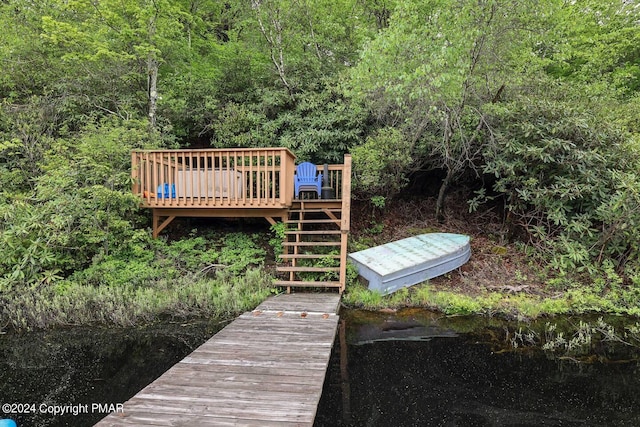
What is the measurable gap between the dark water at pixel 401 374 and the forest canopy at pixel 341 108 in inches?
72.4

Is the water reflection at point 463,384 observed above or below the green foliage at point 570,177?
below

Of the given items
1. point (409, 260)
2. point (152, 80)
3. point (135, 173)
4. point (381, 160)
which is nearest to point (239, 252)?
point (135, 173)

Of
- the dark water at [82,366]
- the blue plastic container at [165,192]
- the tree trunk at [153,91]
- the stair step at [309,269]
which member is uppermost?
the tree trunk at [153,91]

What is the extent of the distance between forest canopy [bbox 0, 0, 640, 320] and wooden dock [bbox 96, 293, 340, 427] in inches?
129

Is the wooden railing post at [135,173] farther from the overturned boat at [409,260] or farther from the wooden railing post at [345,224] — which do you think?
the overturned boat at [409,260]

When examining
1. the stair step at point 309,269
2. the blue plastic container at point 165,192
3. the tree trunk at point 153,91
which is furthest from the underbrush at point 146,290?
the tree trunk at point 153,91

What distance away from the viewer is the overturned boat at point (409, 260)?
18.2 feet

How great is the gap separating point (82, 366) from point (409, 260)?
462 cm

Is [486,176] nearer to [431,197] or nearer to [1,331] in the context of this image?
[431,197]

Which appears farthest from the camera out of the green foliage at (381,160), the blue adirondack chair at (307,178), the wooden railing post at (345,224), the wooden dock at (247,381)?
the blue adirondack chair at (307,178)

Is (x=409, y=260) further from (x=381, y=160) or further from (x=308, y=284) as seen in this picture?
(x=381, y=160)

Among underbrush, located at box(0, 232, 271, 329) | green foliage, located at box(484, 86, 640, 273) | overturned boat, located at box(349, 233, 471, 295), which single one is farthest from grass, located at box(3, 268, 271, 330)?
green foliage, located at box(484, 86, 640, 273)

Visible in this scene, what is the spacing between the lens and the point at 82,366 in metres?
3.80

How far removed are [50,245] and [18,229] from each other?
471 mm
